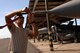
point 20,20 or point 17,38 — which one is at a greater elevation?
point 20,20

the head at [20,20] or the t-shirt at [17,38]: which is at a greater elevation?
the head at [20,20]

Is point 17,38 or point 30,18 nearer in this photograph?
point 30,18

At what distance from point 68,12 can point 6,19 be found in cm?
177

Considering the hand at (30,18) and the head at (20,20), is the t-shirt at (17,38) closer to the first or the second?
the head at (20,20)

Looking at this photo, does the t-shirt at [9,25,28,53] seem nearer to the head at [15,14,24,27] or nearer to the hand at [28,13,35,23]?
the head at [15,14,24,27]

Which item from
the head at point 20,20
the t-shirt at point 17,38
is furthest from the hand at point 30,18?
the t-shirt at point 17,38

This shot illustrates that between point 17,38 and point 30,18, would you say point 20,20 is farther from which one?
point 17,38

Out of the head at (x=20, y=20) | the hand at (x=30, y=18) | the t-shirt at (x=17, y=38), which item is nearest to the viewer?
the head at (x=20, y=20)

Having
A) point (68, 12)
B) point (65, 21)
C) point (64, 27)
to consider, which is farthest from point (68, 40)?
point (68, 12)

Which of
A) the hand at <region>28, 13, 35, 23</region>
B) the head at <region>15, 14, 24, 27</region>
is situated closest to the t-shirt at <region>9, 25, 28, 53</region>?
the head at <region>15, 14, 24, 27</region>

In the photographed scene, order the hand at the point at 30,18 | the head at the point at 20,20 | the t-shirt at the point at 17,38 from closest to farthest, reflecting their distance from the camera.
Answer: the head at the point at 20,20
the hand at the point at 30,18
the t-shirt at the point at 17,38

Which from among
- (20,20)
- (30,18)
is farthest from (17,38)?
(30,18)

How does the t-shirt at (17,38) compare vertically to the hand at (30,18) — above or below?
below

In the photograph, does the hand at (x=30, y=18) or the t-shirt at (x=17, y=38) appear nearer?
the hand at (x=30, y=18)
